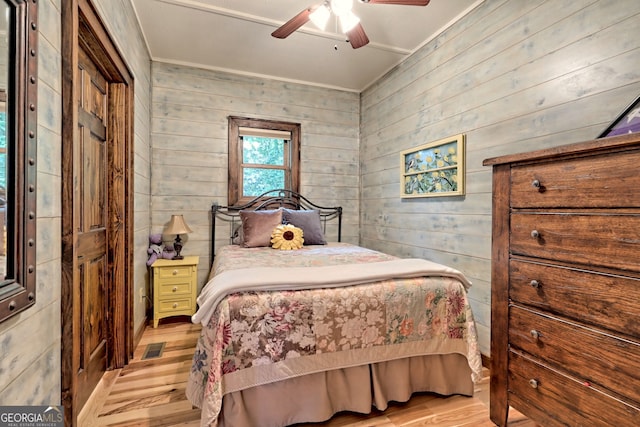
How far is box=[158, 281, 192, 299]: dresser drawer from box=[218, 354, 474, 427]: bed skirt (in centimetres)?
173

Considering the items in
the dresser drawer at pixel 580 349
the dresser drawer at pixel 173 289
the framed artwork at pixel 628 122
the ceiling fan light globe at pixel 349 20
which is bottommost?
the dresser drawer at pixel 173 289

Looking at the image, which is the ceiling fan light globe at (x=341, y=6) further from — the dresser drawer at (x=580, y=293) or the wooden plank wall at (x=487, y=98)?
the dresser drawer at (x=580, y=293)

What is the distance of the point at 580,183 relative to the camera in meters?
1.13

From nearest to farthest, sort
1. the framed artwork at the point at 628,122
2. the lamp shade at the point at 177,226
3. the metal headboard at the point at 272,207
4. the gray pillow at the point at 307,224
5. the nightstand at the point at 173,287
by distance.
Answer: the framed artwork at the point at 628,122 → the nightstand at the point at 173,287 → the lamp shade at the point at 177,226 → the gray pillow at the point at 307,224 → the metal headboard at the point at 272,207

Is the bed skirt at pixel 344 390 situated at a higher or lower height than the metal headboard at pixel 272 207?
lower

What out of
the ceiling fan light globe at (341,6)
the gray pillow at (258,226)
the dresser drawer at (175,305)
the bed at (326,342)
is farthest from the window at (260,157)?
the bed at (326,342)

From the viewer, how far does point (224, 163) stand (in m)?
3.48

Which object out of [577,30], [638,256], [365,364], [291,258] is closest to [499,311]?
[638,256]

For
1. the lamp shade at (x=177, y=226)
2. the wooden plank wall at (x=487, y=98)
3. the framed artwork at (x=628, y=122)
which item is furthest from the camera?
Result: the lamp shade at (x=177, y=226)

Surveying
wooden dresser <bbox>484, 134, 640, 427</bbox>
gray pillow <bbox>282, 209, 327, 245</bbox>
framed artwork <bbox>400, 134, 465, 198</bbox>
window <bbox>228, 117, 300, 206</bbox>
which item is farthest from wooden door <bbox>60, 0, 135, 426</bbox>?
framed artwork <bbox>400, 134, 465, 198</bbox>

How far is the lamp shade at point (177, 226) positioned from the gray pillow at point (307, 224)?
0.98 meters

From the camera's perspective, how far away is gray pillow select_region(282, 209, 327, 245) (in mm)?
3201

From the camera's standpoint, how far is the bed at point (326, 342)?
1437 millimetres

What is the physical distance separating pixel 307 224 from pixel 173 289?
142 centimetres
